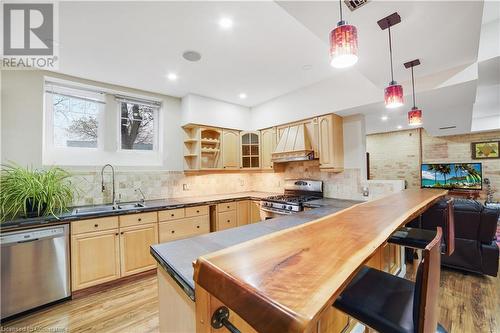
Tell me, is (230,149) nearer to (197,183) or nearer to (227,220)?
(197,183)

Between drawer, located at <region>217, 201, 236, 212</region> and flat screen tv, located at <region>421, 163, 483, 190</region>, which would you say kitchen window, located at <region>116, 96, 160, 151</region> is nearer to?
drawer, located at <region>217, 201, 236, 212</region>

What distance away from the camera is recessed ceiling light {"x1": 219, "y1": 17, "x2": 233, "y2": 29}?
6.01ft

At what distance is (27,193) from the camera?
2.13 meters

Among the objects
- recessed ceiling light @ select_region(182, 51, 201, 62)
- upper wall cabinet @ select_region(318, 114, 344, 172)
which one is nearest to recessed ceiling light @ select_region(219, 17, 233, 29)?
recessed ceiling light @ select_region(182, 51, 201, 62)

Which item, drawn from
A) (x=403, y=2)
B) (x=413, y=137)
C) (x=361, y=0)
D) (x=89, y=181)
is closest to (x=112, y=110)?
(x=89, y=181)

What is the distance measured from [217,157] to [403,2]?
3.16 meters

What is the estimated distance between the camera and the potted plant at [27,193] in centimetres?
211

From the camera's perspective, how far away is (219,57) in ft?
8.01

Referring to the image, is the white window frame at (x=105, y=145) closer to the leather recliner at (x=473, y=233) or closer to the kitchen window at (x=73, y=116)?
the kitchen window at (x=73, y=116)

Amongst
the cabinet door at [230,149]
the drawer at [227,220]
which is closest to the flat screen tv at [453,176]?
the cabinet door at [230,149]

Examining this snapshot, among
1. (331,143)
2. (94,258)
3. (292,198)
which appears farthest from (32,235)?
(331,143)

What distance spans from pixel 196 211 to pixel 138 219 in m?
0.80

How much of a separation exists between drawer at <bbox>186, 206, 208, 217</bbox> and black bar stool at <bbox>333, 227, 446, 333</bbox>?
2.48 m

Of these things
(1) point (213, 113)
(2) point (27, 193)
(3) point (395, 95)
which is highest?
(1) point (213, 113)
